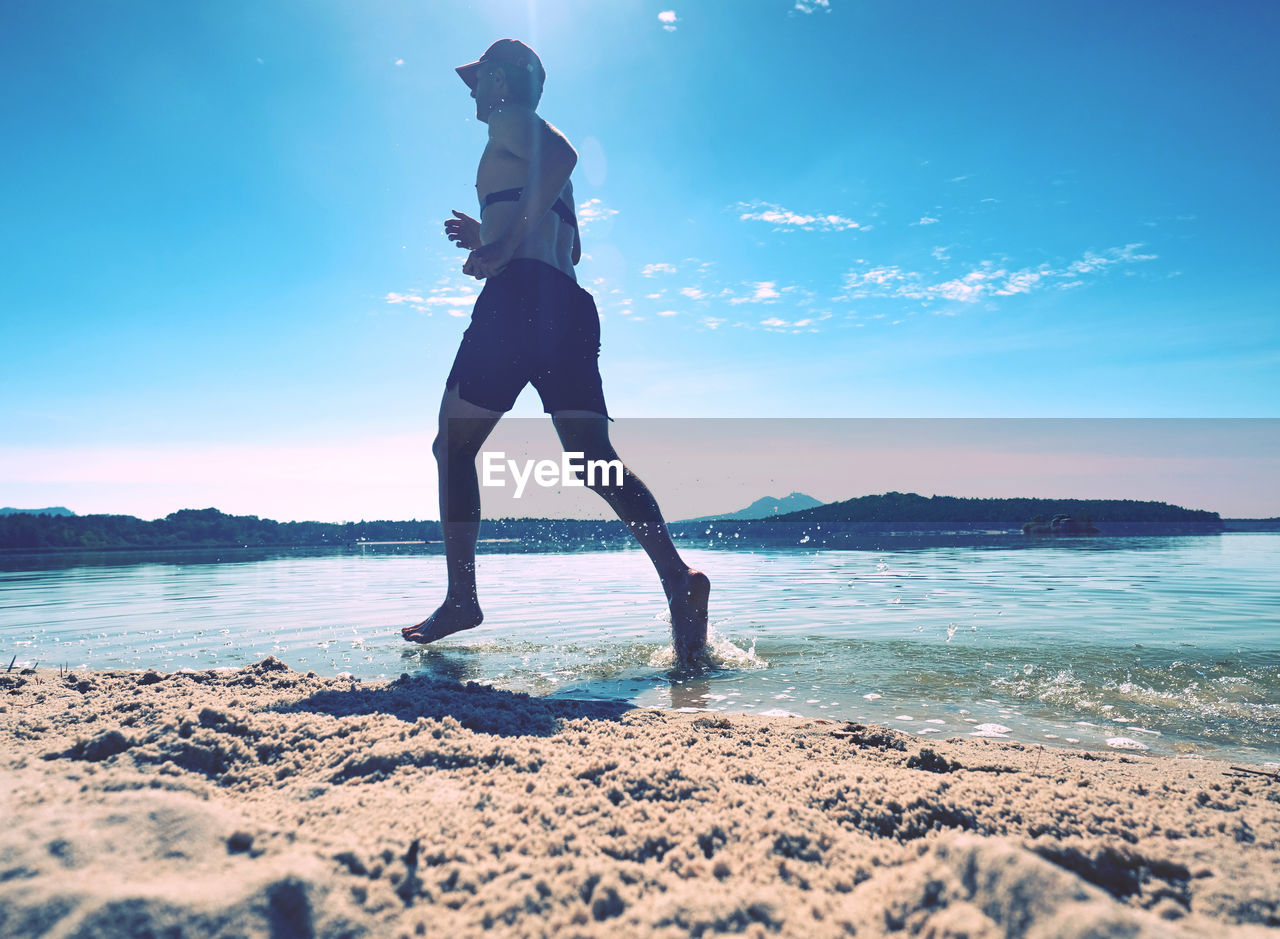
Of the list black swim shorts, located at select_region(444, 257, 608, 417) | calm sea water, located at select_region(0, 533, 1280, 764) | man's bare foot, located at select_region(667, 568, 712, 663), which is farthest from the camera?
black swim shorts, located at select_region(444, 257, 608, 417)

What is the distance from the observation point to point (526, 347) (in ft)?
11.9

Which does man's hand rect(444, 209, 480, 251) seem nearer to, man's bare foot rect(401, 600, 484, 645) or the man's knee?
the man's knee

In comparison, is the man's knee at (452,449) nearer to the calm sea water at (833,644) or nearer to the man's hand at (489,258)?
the man's hand at (489,258)

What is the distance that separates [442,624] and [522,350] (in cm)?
157

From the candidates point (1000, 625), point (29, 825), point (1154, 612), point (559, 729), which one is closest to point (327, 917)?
point (29, 825)

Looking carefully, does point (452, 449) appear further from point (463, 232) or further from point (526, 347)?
point (463, 232)

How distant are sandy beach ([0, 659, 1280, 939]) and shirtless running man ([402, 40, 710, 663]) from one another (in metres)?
1.69

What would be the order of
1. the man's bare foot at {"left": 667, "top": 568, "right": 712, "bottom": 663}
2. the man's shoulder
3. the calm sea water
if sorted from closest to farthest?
the calm sea water, the man's bare foot at {"left": 667, "top": 568, "right": 712, "bottom": 663}, the man's shoulder

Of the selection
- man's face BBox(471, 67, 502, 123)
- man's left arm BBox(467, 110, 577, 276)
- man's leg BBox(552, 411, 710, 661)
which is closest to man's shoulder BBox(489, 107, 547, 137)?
man's left arm BBox(467, 110, 577, 276)

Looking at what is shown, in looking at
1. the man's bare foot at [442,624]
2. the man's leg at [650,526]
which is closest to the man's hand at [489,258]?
the man's leg at [650,526]

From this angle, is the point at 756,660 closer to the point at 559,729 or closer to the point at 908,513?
the point at 559,729

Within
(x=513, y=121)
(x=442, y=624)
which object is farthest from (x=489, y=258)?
(x=442, y=624)

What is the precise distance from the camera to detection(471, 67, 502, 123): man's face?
153 inches

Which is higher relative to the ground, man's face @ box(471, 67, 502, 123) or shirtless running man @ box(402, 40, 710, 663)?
man's face @ box(471, 67, 502, 123)
